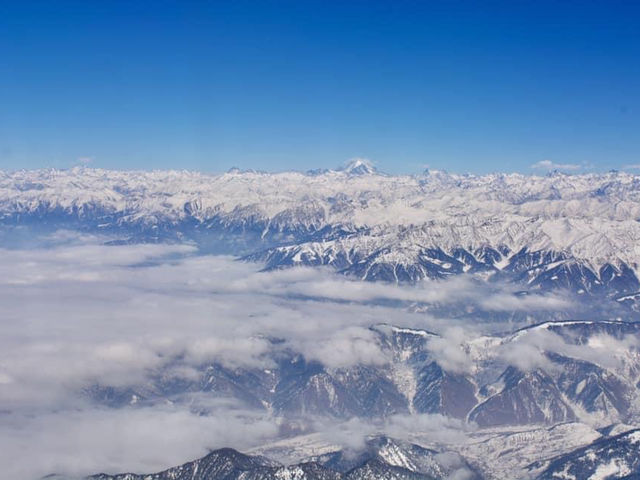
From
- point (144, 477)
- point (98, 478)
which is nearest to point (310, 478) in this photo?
→ point (144, 477)

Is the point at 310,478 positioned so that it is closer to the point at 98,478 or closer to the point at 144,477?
the point at 144,477
